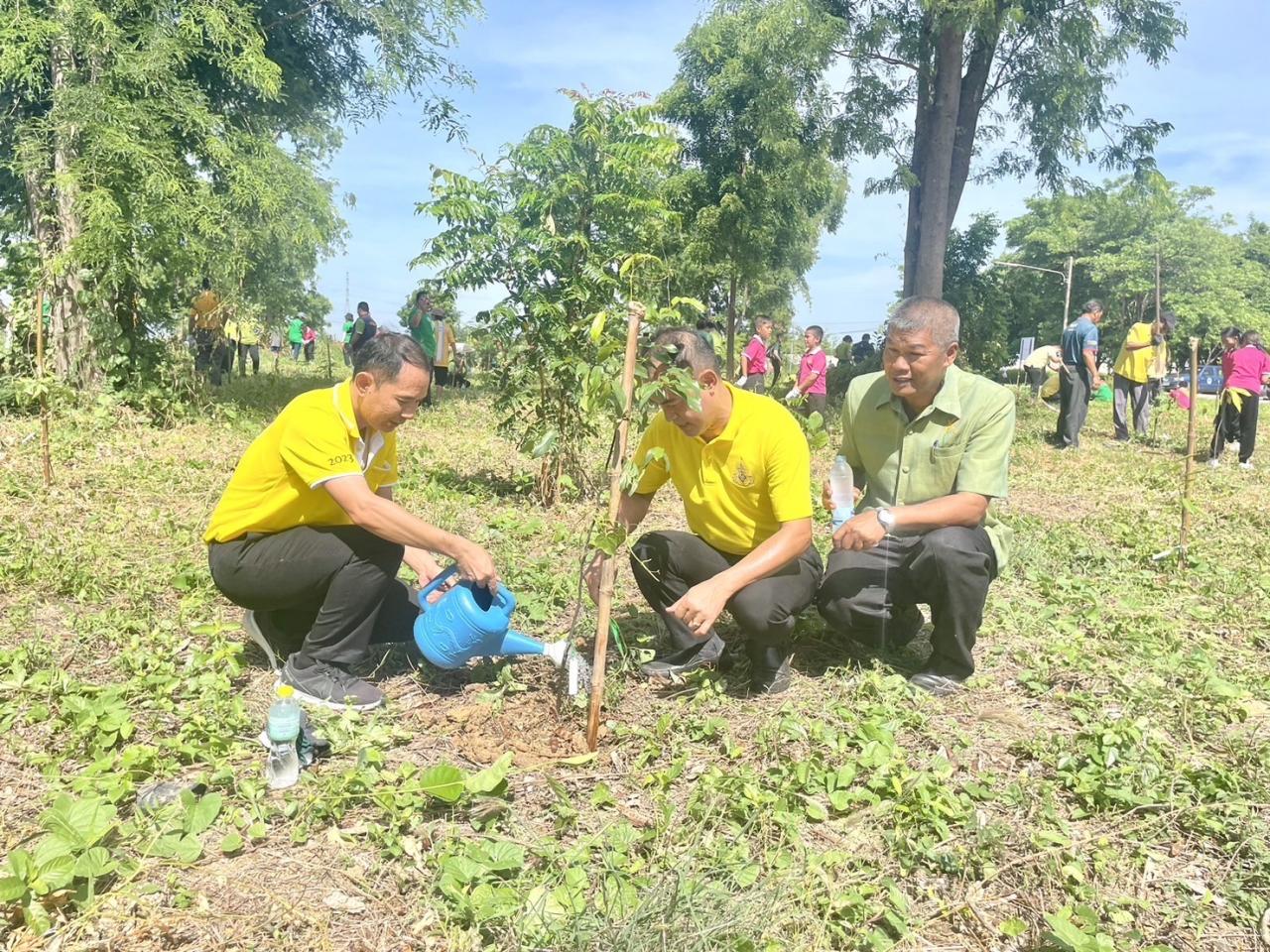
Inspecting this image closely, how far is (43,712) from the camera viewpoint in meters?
2.76

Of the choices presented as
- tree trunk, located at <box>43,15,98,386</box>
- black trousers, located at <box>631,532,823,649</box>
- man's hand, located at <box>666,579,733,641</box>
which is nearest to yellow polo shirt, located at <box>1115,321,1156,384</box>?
black trousers, located at <box>631,532,823,649</box>

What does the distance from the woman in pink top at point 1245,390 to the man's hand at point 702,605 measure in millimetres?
8395

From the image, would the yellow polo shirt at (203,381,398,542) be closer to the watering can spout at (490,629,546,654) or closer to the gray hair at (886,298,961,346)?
the watering can spout at (490,629,546,654)

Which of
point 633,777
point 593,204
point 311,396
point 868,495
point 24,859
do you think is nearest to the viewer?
point 24,859

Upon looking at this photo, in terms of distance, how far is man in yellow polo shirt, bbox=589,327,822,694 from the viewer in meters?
2.80

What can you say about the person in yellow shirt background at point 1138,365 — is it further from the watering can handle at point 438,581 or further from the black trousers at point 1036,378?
the watering can handle at point 438,581

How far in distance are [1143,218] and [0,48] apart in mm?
42361

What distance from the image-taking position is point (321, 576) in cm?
303

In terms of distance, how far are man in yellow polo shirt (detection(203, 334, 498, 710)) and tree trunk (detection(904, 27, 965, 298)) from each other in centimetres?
1138

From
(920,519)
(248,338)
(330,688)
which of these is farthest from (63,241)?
(920,519)

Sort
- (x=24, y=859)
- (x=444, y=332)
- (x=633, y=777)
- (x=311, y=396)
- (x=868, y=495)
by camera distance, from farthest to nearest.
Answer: (x=444, y=332), (x=868, y=495), (x=311, y=396), (x=633, y=777), (x=24, y=859)

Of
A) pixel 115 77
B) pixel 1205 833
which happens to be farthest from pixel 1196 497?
pixel 115 77

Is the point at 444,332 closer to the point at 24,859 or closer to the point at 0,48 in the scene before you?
the point at 0,48

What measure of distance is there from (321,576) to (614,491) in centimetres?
115
